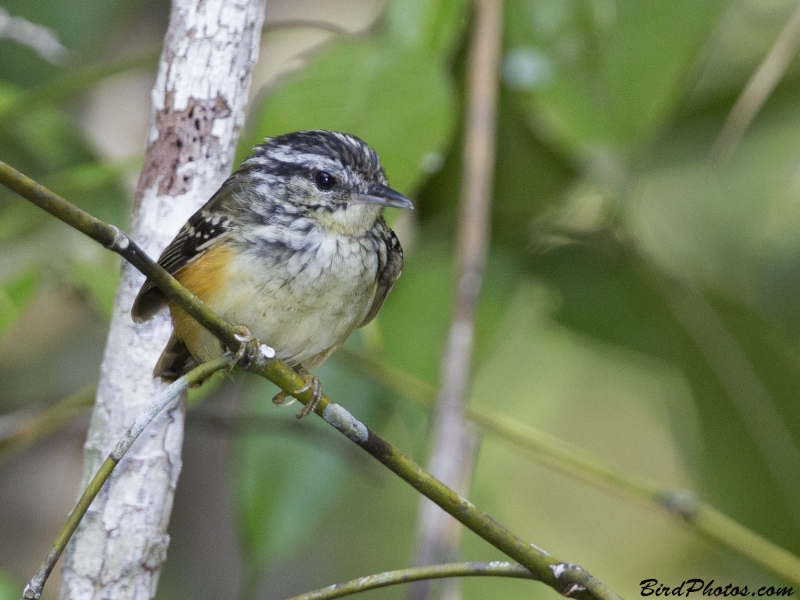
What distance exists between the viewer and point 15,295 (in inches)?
107

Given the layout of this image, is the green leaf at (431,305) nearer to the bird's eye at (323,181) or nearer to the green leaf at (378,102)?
the green leaf at (378,102)

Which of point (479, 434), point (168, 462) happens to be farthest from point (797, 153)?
point (168, 462)

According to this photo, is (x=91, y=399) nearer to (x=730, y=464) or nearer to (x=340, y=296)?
(x=340, y=296)

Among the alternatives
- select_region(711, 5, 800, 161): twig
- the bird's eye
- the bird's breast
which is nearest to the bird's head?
the bird's eye

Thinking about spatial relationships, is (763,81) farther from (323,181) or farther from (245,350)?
(245,350)

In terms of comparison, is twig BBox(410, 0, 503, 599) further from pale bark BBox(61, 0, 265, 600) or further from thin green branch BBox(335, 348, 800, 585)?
pale bark BBox(61, 0, 265, 600)

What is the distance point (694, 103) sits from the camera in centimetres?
397

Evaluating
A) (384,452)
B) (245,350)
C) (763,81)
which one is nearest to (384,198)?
(245,350)

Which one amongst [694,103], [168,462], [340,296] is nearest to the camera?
[168,462]

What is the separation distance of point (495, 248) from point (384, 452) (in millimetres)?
2295

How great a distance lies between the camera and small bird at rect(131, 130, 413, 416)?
2270 mm

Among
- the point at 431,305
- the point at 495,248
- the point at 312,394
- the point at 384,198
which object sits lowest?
the point at 312,394

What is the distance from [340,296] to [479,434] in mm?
1013

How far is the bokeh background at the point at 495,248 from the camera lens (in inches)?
121
